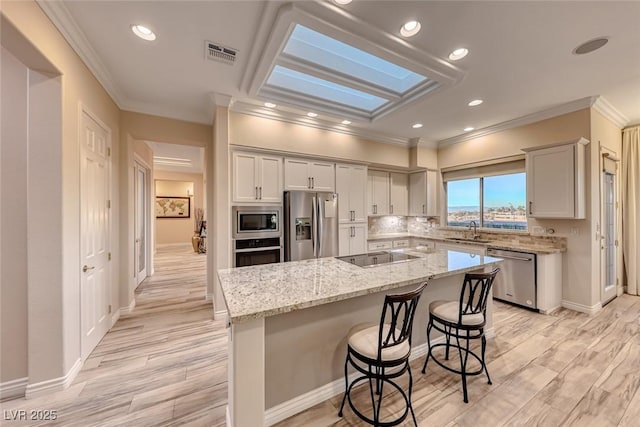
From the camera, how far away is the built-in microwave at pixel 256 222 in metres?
3.50

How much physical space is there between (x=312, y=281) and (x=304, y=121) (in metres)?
2.84

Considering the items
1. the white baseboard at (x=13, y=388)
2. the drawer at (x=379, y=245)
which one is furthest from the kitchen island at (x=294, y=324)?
the drawer at (x=379, y=245)

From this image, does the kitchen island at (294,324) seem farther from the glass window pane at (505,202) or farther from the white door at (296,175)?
the glass window pane at (505,202)

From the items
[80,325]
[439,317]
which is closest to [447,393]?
[439,317]

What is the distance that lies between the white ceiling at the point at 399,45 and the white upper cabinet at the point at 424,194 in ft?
6.37

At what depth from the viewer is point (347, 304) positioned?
80.1 inches

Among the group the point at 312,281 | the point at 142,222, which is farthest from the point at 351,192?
the point at 142,222

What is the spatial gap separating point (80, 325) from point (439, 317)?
10.8 ft

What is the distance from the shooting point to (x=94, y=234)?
8.71ft

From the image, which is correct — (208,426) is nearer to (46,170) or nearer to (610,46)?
(46,170)

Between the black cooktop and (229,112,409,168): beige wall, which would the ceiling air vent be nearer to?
(229,112,409,168): beige wall

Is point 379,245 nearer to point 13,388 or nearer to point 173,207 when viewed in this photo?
point 13,388

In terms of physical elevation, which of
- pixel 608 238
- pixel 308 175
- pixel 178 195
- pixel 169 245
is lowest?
pixel 169 245

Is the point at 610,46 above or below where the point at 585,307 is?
above
